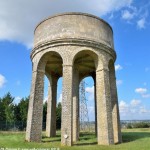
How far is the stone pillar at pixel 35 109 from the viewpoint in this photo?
1711cm

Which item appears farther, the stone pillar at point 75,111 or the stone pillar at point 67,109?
the stone pillar at point 75,111

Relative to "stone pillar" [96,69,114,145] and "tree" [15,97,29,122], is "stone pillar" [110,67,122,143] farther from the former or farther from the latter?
"tree" [15,97,29,122]

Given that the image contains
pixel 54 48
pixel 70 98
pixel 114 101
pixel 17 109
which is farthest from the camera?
pixel 17 109

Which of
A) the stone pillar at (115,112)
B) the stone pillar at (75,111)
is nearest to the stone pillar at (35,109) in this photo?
the stone pillar at (75,111)

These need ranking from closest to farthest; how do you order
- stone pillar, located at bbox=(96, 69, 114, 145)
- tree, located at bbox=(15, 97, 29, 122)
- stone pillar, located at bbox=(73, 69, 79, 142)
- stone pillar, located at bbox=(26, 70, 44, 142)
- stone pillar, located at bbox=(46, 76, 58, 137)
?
stone pillar, located at bbox=(96, 69, 114, 145)
stone pillar, located at bbox=(26, 70, 44, 142)
stone pillar, located at bbox=(73, 69, 79, 142)
stone pillar, located at bbox=(46, 76, 58, 137)
tree, located at bbox=(15, 97, 29, 122)

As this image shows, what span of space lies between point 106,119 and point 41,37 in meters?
8.16

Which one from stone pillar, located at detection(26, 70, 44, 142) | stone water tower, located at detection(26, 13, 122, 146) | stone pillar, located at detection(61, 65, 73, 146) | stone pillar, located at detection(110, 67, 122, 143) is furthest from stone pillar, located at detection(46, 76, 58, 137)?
stone pillar, located at detection(61, 65, 73, 146)

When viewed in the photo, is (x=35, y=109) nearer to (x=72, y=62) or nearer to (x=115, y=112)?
Answer: (x=72, y=62)

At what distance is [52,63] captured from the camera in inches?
864

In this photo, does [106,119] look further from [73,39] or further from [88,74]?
[88,74]

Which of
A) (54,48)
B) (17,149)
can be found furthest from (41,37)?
(17,149)

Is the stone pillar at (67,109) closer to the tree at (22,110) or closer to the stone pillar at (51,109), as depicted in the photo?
the stone pillar at (51,109)

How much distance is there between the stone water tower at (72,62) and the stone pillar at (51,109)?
3925 millimetres

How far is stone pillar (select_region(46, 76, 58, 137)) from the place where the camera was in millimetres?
23375
